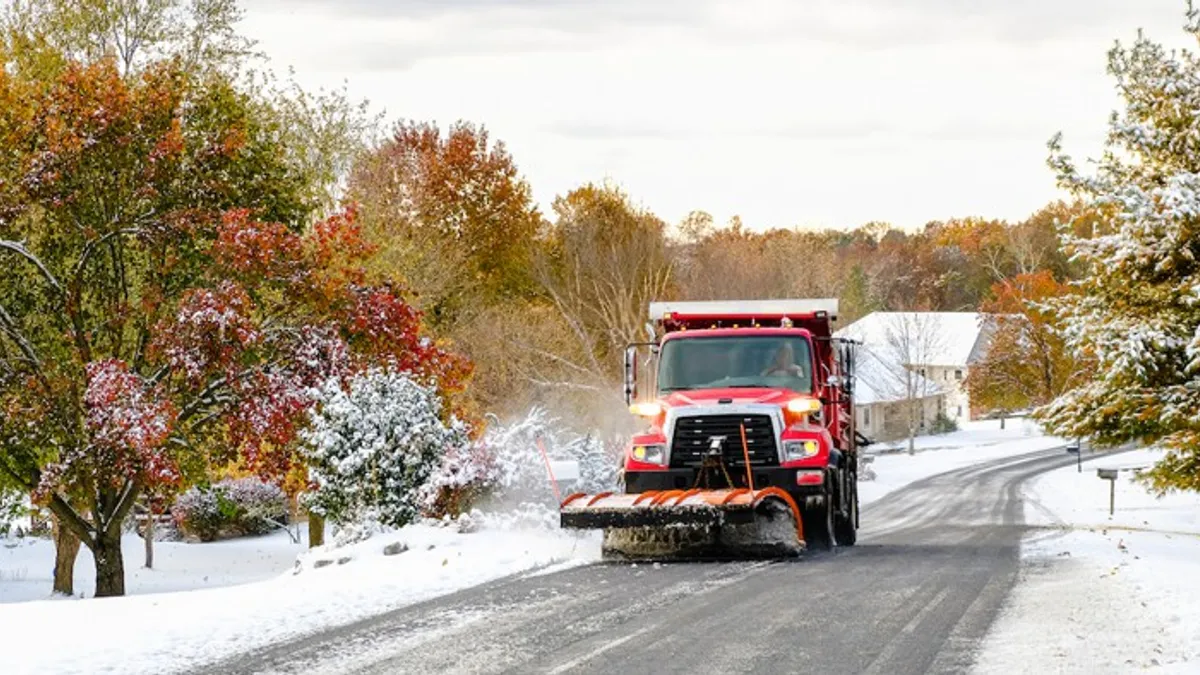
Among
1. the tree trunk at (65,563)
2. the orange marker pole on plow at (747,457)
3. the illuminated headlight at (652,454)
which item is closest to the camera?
the orange marker pole on plow at (747,457)

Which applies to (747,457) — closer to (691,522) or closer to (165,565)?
(691,522)

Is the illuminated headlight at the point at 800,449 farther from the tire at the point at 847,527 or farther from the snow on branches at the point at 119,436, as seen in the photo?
the snow on branches at the point at 119,436

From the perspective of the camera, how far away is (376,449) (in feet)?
60.0

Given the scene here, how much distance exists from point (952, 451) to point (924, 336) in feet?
42.9

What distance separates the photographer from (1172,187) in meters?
18.7

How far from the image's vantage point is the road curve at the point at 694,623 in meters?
9.18

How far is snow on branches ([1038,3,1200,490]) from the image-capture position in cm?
1922

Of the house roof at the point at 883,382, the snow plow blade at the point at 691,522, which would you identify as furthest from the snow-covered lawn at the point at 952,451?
the snow plow blade at the point at 691,522

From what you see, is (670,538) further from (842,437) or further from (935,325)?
(935,325)

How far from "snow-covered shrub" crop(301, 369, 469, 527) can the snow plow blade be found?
9.83 ft

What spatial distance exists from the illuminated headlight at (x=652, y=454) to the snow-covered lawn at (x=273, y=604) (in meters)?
1.21

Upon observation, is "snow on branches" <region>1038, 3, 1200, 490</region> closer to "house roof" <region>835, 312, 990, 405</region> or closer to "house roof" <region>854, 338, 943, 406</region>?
"house roof" <region>835, 312, 990, 405</region>

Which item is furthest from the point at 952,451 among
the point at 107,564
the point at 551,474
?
the point at 551,474

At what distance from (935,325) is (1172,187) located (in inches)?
2736
